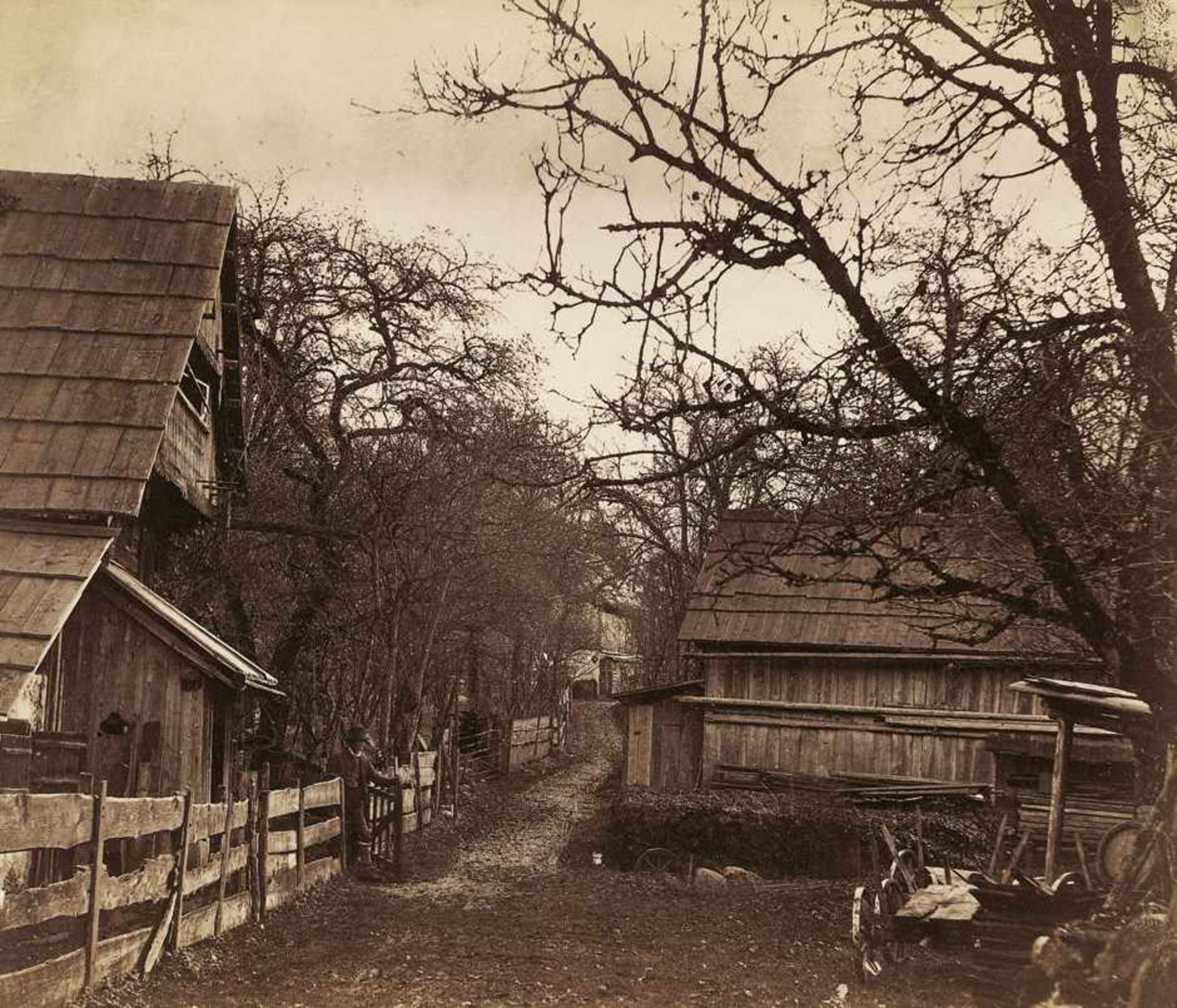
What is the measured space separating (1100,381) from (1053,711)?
15.7ft

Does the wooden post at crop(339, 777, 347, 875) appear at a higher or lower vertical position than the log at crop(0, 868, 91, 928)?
lower

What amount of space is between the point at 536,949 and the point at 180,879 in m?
3.64

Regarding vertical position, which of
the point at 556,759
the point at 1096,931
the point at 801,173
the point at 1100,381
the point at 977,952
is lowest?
the point at 556,759

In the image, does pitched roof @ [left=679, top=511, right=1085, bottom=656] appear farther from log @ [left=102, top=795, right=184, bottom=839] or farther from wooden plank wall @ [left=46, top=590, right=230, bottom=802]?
log @ [left=102, top=795, right=184, bottom=839]

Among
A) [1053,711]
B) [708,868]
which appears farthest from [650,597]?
[1053,711]

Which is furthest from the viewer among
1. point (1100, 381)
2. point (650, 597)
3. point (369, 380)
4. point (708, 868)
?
point (650, 597)

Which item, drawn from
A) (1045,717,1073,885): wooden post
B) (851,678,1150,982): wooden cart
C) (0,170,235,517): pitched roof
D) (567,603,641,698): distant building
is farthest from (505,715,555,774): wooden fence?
(1045,717,1073,885): wooden post

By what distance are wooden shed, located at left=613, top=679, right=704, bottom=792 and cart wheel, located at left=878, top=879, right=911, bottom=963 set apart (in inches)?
390

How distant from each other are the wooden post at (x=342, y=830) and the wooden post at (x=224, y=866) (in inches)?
159

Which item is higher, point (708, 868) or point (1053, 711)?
point (1053, 711)

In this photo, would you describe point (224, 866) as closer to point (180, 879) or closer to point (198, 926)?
point (198, 926)

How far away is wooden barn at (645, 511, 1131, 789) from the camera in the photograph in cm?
1955

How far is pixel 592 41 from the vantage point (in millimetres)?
6723

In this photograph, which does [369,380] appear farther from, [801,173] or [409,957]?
[801,173]
